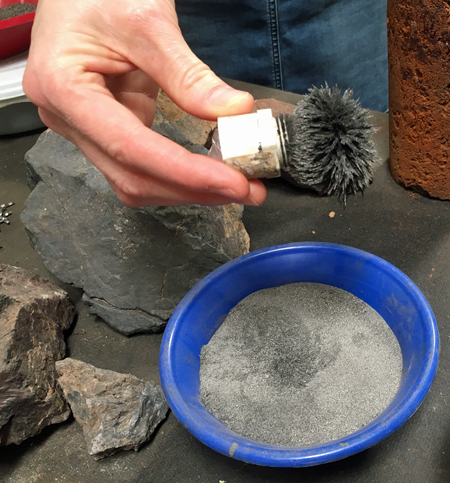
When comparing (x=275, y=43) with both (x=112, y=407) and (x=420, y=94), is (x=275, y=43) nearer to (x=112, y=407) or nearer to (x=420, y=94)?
(x=420, y=94)

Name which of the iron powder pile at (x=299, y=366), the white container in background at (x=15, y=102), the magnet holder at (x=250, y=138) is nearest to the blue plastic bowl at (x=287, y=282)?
the iron powder pile at (x=299, y=366)

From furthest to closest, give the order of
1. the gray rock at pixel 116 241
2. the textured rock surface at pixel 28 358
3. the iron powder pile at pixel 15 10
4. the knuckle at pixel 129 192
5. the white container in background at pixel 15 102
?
the iron powder pile at pixel 15 10
the white container in background at pixel 15 102
the gray rock at pixel 116 241
the textured rock surface at pixel 28 358
the knuckle at pixel 129 192

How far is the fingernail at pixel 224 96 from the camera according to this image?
0.65m

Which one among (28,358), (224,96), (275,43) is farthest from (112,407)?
(275,43)

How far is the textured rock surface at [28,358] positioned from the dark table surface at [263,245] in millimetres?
46

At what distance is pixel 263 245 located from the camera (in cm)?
117

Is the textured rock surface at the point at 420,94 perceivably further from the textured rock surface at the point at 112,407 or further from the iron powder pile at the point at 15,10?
the iron powder pile at the point at 15,10

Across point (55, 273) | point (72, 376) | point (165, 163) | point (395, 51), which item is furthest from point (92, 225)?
point (395, 51)

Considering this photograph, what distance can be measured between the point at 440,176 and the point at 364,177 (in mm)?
307

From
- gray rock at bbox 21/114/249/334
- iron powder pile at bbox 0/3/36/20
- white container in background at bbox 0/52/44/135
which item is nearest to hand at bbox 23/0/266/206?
gray rock at bbox 21/114/249/334

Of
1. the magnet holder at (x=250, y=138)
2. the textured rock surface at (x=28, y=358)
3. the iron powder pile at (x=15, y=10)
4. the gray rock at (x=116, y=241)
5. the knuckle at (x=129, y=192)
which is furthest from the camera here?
the iron powder pile at (x=15, y=10)

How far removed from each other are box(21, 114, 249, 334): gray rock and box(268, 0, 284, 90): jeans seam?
0.53 meters

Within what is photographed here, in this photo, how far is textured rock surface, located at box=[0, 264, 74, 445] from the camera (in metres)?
0.87

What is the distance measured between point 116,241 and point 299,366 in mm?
450
